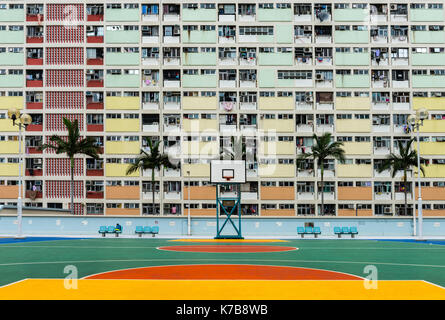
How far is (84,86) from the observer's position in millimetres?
62406

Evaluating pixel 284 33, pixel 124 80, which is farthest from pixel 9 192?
pixel 284 33

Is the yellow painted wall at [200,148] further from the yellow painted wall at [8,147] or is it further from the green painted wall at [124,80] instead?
the yellow painted wall at [8,147]

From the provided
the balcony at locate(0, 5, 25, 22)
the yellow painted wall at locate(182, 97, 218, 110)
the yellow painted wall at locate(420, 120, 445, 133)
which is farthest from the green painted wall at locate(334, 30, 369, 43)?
the balcony at locate(0, 5, 25, 22)

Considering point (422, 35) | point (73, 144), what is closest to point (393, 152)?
point (422, 35)

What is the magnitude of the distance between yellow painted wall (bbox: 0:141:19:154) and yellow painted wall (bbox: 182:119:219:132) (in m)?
21.3

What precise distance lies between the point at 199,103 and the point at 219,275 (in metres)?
48.9

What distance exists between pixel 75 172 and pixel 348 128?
35.1 m

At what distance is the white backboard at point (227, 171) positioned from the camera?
3512cm

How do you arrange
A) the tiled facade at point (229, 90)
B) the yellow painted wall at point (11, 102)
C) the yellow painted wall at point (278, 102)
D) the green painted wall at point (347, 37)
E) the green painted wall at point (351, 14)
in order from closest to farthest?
the tiled facade at point (229, 90) < the yellow painted wall at point (11, 102) < the yellow painted wall at point (278, 102) < the green painted wall at point (351, 14) < the green painted wall at point (347, 37)

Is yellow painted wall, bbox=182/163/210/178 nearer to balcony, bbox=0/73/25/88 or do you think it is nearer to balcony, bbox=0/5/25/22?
balcony, bbox=0/73/25/88

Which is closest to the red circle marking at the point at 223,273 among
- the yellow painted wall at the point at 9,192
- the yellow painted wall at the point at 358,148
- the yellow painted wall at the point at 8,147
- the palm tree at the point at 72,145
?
the palm tree at the point at 72,145

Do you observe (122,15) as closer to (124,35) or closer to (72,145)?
(124,35)

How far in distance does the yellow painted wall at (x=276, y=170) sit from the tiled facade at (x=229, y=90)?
0.59ft

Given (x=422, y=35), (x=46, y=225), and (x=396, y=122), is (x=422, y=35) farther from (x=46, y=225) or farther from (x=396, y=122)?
(x=46, y=225)
